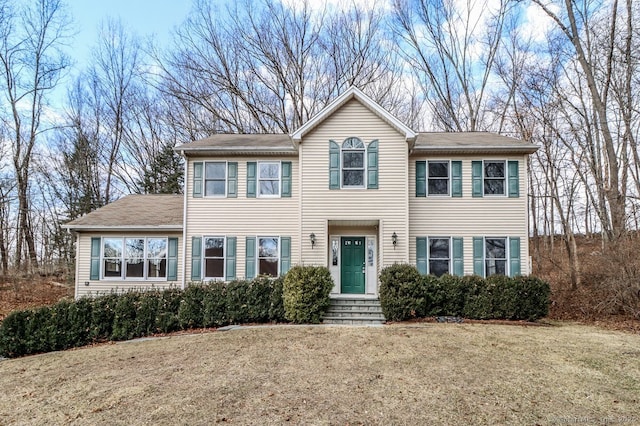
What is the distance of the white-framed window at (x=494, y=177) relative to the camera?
12523mm

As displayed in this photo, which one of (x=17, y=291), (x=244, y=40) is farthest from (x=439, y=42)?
(x=17, y=291)

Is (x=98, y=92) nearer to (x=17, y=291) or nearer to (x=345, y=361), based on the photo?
(x=17, y=291)

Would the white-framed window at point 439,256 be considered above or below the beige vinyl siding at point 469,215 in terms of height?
below

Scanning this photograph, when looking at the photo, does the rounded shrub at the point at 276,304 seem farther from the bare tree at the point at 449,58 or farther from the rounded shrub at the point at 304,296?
the bare tree at the point at 449,58

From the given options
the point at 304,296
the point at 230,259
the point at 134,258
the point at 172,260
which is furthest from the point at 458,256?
the point at 134,258

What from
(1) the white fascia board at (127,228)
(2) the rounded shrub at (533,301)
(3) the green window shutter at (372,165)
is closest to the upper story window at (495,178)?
(2) the rounded shrub at (533,301)

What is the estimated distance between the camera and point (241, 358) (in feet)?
24.2

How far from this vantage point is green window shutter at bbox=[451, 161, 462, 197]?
12539 mm

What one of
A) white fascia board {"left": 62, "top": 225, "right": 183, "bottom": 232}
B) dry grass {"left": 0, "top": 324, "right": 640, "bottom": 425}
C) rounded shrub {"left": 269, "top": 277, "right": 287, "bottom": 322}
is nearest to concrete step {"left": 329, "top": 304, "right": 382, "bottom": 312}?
rounded shrub {"left": 269, "top": 277, "right": 287, "bottom": 322}

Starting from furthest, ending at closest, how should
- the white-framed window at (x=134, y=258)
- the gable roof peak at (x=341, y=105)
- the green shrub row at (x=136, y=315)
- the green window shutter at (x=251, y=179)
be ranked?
the white-framed window at (x=134, y=258) < the green window shutter at (x=251, y=179) < the gable roof peak at (x=341, y=105) < the green shrub row at (x=136, y=315)

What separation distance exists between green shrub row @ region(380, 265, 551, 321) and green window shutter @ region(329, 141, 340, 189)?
337 cm

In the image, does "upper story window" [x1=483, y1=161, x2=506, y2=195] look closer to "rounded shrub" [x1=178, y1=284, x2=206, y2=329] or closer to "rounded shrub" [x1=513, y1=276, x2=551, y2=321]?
"rounded shrub" [x1=513, y1=276, x2=551, y2=321]

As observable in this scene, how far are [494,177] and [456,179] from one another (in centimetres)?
127

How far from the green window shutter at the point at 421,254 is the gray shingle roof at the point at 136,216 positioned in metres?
8.12
